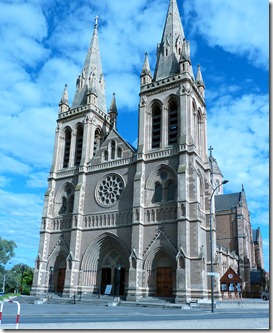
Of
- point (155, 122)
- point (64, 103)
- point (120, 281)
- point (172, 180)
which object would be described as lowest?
point (120, 281)

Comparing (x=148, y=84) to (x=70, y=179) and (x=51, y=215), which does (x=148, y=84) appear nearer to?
(x=70, y=179)

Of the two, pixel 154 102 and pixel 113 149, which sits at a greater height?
pixel 154 102

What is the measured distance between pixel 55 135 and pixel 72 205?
10.1m

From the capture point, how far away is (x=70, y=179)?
40719 millimetres

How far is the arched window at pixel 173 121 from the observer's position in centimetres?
3525

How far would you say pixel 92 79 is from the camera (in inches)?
1777

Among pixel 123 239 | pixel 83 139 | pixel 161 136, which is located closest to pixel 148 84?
pixel 161 136

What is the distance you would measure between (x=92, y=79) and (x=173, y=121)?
14712mm

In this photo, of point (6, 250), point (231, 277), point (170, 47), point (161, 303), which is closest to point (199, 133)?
point (170, 47)

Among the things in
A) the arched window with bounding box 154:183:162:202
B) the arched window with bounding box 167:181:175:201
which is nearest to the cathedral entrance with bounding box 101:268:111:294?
the arched window with bounding box 154:183:162:202

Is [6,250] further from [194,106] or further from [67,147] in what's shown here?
[194,106]

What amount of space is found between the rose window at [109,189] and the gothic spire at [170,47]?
1255cm

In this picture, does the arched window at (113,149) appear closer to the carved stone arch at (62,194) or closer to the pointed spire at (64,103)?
the carved stone arch at (62,194)

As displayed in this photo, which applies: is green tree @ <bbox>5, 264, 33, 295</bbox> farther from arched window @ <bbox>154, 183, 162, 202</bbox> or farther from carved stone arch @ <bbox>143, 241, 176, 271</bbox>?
arched window @ <bbox>154, 183, 162, 202</bbox>
